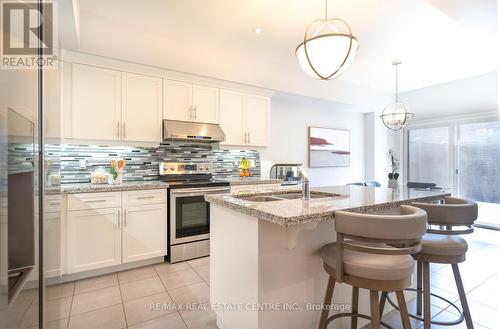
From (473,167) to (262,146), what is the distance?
14.3ft

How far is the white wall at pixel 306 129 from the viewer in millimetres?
4828

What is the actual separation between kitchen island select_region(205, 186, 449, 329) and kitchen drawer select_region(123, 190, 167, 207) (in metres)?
1.41

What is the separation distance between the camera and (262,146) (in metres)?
4.25

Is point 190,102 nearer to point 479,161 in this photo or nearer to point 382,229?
point 382,229

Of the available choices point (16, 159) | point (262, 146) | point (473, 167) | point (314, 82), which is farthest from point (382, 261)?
point (473, 167)

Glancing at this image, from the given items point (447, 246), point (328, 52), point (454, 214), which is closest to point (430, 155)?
point (454, 214)

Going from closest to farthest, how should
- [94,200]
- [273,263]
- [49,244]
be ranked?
[49,244]
[273,263]
[94,200]

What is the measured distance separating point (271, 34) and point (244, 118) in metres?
1.25

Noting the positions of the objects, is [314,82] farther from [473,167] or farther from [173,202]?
[473,167]

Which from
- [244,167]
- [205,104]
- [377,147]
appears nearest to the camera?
[205,104]

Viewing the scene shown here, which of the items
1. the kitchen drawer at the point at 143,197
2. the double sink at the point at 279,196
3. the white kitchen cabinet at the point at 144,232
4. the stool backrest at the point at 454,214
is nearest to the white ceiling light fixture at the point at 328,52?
the double sink at the point at 279,196

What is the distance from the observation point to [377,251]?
122 cm

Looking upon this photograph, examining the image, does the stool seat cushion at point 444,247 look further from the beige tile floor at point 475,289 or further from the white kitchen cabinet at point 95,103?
the white kitchen cabinet at point 95,103

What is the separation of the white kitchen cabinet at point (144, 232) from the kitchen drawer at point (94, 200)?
0.16 metres
